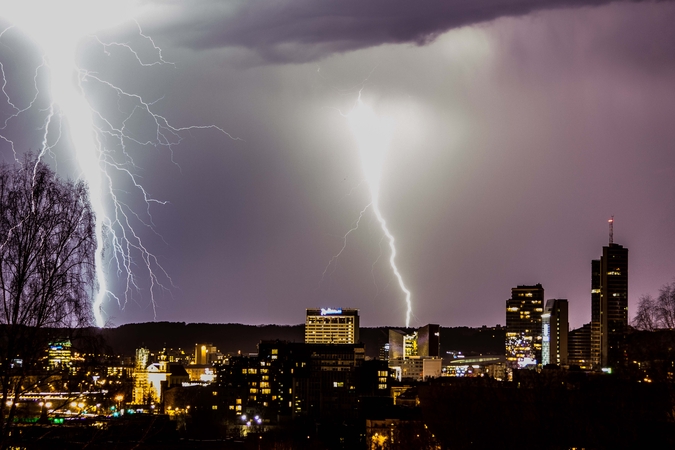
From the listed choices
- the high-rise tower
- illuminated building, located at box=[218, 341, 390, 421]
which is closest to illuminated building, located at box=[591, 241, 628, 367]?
the high-rise tower

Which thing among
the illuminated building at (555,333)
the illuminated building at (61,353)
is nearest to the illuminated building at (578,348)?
the illuminated building at (555,333)

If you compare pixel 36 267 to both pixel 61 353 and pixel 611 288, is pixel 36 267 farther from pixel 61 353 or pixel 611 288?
pixel 611 288

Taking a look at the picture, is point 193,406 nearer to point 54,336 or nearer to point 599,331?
point 54,336

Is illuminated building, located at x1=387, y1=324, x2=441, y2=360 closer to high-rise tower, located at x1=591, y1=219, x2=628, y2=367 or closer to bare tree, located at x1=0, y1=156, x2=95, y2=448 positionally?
high-rise tower, located at x1=591, y1=219, x2=628, y2=367

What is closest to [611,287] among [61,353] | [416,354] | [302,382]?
[416,354]

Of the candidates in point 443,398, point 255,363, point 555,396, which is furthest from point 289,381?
point 555,396
